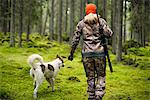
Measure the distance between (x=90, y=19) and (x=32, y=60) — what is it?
2371 millimetres

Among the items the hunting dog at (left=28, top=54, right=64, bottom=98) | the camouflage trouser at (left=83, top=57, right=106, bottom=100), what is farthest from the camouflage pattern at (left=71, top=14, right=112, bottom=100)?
the hunting dog at (left=28, top=54, right=64, bottom=98)

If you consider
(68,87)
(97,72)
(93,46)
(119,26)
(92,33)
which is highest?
(119,26)

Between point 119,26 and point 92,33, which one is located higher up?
point 119,26

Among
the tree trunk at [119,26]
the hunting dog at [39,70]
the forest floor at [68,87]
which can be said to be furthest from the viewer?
the tree trunk at [119,26]

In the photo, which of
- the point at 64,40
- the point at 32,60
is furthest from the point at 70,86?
the point at 64,40

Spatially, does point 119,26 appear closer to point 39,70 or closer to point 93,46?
point 39,70

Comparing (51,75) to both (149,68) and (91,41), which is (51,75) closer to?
(91,41)

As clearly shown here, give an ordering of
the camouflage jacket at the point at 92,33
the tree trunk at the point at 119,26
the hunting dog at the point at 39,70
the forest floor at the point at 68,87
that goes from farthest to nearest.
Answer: the tree trunk at the point at 119,26 → the forest floor at the point at 68,87 → the hunting dog at the point at 39,70 → the camouflage jacket at the point at 92,33

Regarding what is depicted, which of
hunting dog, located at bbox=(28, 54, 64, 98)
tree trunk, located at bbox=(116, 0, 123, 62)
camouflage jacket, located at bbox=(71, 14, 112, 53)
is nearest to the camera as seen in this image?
camouflage jacket, located at bbox=(71, 14, 112, 53)

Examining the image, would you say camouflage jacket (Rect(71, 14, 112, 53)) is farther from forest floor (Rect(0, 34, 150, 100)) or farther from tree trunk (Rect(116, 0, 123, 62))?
tree trunk (Rect(116, 0, 123, 62))

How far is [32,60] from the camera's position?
887 centimetres

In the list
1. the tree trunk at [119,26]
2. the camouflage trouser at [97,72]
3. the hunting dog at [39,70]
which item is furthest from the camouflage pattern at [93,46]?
the tree trunk at [119,26]

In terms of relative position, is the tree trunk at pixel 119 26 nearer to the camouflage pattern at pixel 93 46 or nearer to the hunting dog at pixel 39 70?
the hunting dog at pixel 39 70


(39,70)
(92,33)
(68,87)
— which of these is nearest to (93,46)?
(92,33)
